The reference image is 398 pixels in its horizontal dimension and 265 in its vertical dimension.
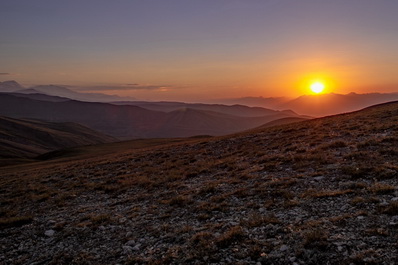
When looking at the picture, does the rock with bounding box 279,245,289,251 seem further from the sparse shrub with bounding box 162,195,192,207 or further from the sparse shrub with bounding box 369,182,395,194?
the sparse shrub with bounding box 162,195,192,207

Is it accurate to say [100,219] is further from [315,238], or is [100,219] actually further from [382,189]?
[382,189]

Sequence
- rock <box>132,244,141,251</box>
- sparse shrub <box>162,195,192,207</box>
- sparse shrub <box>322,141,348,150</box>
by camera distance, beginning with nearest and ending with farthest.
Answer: rock <box>132,244,141,251</box>, sparse shrub <box>162,195,192,207</box>, sparse shrub <box>322,141,348,150</box>

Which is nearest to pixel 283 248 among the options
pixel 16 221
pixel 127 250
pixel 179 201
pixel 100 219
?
pixel 127 250

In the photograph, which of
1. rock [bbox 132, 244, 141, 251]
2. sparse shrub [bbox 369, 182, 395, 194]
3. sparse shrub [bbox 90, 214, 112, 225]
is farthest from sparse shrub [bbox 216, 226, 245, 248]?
sparse shrub [bbox 90, 214, 112, 225]

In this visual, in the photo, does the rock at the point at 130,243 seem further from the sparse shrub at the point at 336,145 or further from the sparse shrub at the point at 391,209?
the sparse shrub at the point at 336,145

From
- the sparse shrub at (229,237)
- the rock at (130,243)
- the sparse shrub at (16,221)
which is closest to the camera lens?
the sparse shrub at (229,237)

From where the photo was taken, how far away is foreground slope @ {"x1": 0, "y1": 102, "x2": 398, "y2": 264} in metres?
9.19

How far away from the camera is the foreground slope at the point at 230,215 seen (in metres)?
9.19

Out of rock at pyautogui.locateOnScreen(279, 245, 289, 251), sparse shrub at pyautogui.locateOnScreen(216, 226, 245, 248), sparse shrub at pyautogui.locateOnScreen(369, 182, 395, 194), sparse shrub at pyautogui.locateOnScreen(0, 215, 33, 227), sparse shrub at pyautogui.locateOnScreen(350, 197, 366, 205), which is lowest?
sparse shrub at pyautogui.locateOnScreen(0, 215, 33, 227)

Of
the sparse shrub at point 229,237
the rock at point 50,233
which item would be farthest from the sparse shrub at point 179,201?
the rock at point 50,233

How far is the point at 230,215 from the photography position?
42.1 ft

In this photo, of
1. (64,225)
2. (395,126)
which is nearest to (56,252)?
(64,225)

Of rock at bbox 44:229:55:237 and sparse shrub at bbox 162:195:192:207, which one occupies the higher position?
sparse shrub at bbox 162:195:192:207

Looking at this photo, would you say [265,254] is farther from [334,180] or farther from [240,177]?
[240,177]
